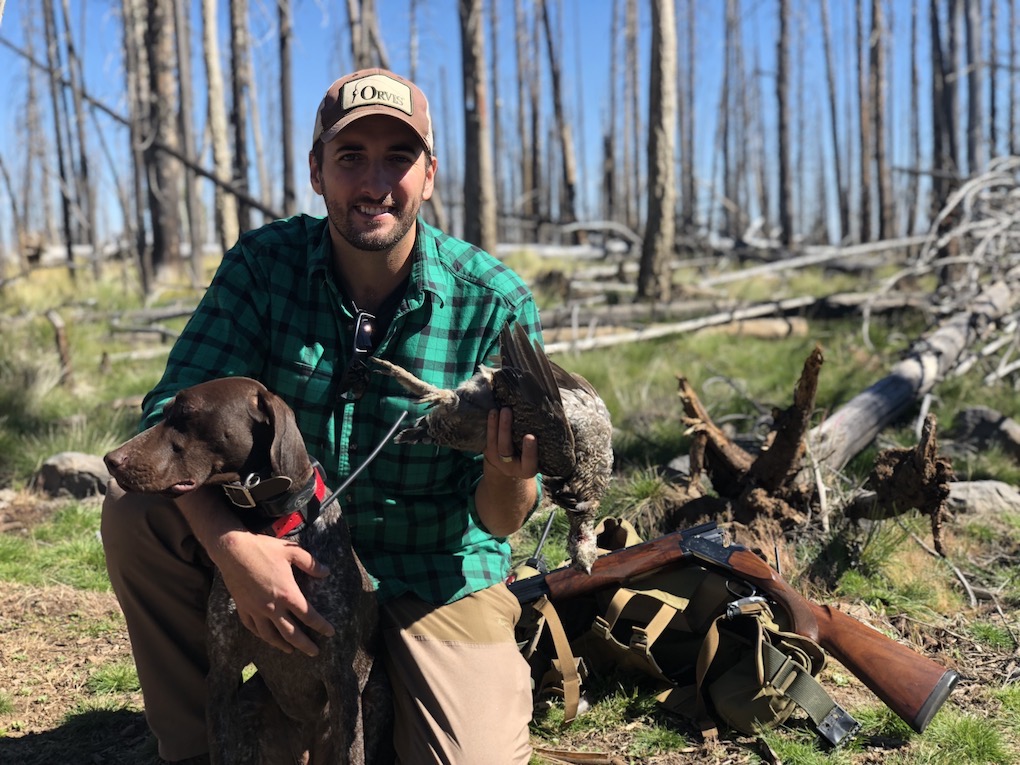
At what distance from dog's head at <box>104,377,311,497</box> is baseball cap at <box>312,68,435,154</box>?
37.7 inches

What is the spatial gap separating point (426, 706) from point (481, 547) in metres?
0.61

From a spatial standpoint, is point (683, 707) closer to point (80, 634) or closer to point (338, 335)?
point (338, 335)

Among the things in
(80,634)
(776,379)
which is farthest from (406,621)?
(776,379)

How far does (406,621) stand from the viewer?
119 inches

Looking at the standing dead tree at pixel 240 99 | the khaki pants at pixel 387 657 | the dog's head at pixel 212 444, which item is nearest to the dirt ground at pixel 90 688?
the khaki pants at pixel 387 657

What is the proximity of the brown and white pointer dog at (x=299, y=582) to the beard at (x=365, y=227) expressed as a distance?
0.63 meters

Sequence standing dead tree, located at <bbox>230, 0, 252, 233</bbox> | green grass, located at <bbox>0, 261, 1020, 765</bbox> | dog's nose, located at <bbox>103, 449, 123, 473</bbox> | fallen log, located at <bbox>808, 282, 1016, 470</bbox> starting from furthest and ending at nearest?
1. standing dead tree, located at <bbox>230, 0, 252, 233</bbox>
2. fallen log, located at <bbox>808, 282, 1016, 470</bbox>
3. green grass, located at <bbox>0, 261, 1020, 765</bbox>
4. dog's nose, located at <bbox>103, 449, 123, 473</bbox>

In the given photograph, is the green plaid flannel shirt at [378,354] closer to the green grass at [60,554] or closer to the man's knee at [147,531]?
the man's knee at [147,531]

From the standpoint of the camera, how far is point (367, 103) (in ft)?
9.43

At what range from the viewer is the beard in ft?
9.45

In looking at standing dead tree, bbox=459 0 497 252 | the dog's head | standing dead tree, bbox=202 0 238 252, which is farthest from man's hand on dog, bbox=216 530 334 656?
standing dead tree, bbox=202 0 238 252

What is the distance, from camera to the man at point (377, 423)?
9.53ft

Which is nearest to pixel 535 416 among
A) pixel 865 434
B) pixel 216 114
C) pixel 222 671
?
pixel 222 671

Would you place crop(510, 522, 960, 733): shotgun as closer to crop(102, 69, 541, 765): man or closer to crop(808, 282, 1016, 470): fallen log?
crop(102, 69, 541, 765): man
